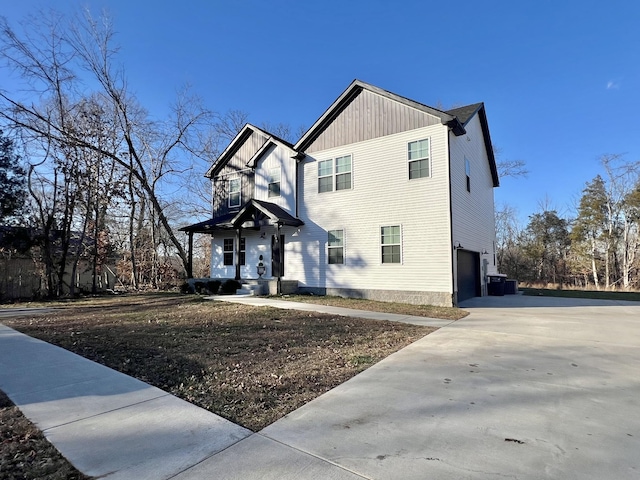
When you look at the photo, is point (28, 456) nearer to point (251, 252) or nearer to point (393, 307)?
point (393, 307)

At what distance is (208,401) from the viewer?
343cm

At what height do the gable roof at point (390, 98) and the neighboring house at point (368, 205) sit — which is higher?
the gable roof at point (390, 98)

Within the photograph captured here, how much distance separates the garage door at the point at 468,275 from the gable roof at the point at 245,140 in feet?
26.1

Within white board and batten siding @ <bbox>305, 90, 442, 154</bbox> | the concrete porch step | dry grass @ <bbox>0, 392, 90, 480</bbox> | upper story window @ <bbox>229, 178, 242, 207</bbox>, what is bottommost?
dry grass @ <bbox>0, 392, 90, 480</bbox>

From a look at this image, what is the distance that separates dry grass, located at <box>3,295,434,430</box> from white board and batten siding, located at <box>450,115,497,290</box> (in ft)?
21.3

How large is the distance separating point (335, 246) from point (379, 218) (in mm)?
2174

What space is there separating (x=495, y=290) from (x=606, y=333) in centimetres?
960

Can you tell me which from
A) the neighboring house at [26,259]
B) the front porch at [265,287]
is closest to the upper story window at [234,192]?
the front porch at [265,287]

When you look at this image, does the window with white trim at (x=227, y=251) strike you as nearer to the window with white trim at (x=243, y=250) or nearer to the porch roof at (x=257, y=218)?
the window with white trim at (x=243, y=250)

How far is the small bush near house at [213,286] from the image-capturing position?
1555cm

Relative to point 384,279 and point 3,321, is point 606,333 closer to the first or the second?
point 384,279

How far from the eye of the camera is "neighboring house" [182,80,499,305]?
11789 millimetres

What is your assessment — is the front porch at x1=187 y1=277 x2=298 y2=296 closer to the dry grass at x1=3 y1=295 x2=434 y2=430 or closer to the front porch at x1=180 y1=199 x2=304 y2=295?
the front porch at x1=180 y1=199 x2=304 y2=295

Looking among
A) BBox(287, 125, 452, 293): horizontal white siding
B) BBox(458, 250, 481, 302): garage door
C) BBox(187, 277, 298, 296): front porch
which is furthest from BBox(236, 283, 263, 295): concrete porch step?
BBox(458, 250, 481, 302): garage door
